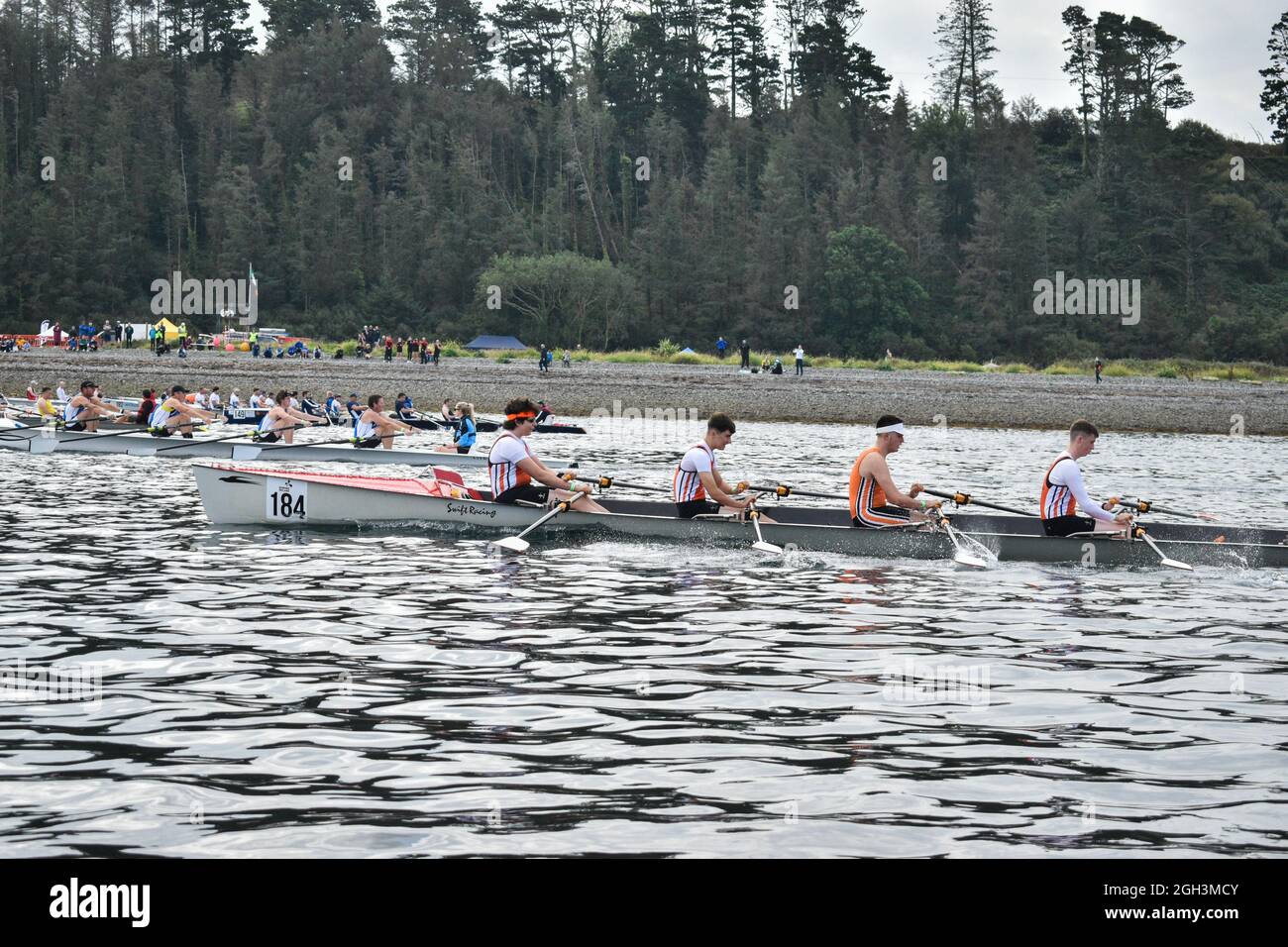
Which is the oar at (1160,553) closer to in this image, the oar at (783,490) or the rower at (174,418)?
the oar at (783,490)

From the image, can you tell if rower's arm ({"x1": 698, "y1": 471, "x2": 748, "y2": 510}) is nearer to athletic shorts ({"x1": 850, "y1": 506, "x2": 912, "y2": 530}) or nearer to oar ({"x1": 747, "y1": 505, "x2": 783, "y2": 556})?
oar ({"x1": 747, "y1": 505, "x2": 783, "y2": 556})

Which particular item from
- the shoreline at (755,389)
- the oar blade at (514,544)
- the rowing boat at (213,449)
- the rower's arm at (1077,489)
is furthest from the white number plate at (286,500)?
the shoreline at (755,389)

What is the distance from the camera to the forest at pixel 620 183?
362 feet

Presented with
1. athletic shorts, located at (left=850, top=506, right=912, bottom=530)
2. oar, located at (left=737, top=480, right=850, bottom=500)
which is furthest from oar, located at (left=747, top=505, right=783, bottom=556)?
athletic shorts, located at (left=850, top=506, right=912, bottom=530)

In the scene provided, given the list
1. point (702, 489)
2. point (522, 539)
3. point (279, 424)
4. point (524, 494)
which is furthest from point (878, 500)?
point (279, 424)

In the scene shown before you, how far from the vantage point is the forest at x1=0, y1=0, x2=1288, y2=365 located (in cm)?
11044

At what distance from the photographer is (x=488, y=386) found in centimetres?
5953

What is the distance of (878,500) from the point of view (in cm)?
1761

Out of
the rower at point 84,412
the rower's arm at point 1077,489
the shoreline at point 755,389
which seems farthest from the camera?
the shoreline at point 755,389

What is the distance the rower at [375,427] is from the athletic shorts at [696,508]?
1368 cm

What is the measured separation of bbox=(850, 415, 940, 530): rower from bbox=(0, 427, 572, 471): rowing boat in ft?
40.2

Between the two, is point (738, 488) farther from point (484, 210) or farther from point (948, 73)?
point (948, 73)

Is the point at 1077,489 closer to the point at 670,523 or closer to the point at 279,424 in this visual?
the point at 670,523
